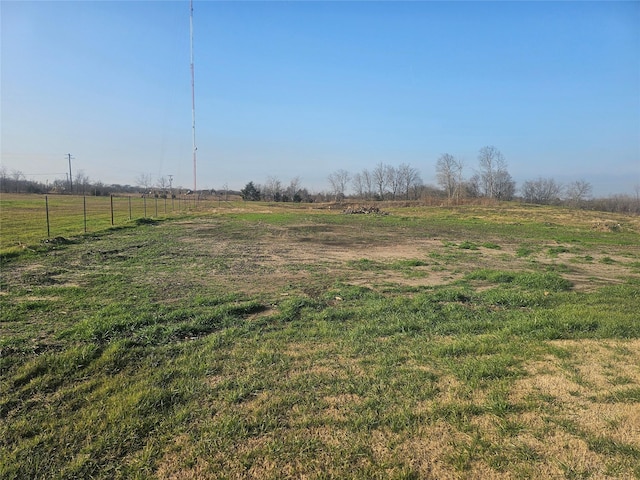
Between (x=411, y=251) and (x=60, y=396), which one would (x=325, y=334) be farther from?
(x=411, y=251)

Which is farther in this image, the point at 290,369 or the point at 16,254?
the point at 16,254

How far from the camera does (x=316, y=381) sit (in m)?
3.56

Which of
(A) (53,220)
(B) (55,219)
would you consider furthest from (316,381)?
(B) (55,219)

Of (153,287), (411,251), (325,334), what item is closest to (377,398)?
(325,334)

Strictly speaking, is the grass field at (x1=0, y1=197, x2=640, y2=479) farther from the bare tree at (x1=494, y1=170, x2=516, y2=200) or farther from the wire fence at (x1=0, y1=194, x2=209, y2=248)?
the bare tree at (x1=494, y1=170, x2=516, y2=200)

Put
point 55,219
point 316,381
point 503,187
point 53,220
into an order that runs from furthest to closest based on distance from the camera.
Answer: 1. point 503,187
2. point 55,219
3. point 53,220
4. point 316,381

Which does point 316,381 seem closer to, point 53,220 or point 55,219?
point 53,220

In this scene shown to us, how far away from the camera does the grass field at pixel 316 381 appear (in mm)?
2494

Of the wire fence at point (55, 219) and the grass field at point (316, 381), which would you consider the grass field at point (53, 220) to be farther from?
the grass field at point (316, 381)

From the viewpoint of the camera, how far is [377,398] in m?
3.24

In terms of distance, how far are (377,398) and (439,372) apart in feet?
2.87

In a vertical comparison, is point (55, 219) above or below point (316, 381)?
above

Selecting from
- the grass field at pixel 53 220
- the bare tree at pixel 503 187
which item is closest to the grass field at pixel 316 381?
the grass field at pixel 53 220

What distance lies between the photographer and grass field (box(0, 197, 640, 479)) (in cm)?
249
